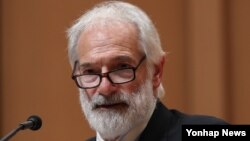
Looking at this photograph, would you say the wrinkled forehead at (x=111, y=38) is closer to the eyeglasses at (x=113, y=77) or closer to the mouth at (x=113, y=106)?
the eyeglasses at (x=113, y=77)

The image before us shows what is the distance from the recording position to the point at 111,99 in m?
1.60

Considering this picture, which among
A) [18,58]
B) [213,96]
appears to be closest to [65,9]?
[18,58]

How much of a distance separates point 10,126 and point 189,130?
1677 mm

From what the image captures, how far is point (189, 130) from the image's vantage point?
4.55 ft

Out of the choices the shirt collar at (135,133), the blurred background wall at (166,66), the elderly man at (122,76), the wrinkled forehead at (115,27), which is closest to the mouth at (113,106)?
the elderly man at (122,76)

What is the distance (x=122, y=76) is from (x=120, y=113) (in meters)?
0.12

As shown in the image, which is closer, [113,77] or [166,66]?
[113,77]

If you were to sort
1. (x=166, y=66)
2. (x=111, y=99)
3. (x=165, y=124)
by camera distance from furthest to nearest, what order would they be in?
(x=166, y=66)
(x=165, y=124)
(x=111, y=99)

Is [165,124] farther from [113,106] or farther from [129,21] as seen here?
[129,21]

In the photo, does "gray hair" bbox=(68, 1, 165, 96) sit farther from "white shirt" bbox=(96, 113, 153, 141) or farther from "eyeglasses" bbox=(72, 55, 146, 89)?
"white shirt" bbox=(96, 113, 153, 141)

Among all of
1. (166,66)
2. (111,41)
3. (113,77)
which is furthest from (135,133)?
(166,66)

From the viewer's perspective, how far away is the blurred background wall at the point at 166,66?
2537 mm

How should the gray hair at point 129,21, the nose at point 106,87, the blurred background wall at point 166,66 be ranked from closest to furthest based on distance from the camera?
the nose at point 106,87 → the gray hair at point 129,21 → the blurred background wall at point 166,66

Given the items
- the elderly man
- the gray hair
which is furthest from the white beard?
the gray hair
